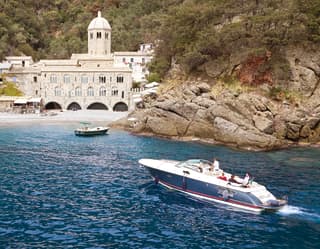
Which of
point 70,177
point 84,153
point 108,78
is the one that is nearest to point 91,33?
point 108,78

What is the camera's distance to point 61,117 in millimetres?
83125

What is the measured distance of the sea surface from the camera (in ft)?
79.0

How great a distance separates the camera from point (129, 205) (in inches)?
1181

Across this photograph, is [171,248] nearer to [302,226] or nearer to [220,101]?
[302,226]

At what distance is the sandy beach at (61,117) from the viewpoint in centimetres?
7912

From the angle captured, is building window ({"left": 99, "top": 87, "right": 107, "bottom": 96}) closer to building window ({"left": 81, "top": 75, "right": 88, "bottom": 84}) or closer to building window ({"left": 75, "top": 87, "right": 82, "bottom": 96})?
building window ({"left": 81, "top": 75, "right": 88, "bottom": 84})

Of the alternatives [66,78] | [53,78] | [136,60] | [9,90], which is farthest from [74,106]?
[136,60]

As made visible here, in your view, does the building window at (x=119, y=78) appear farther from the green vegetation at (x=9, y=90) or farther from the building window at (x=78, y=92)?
the green vegetation at (x=9, y=90)

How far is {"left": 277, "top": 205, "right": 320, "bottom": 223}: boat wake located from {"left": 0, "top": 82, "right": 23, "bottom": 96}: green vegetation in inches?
3107

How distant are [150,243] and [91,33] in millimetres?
86124

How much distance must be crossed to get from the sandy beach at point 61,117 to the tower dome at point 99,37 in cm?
2076

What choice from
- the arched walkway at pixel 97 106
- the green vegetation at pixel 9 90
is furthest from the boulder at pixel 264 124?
the green vegetation at pixel 9 90

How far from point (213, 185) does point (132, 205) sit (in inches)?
235

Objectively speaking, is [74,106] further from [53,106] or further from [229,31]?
[229,31]
